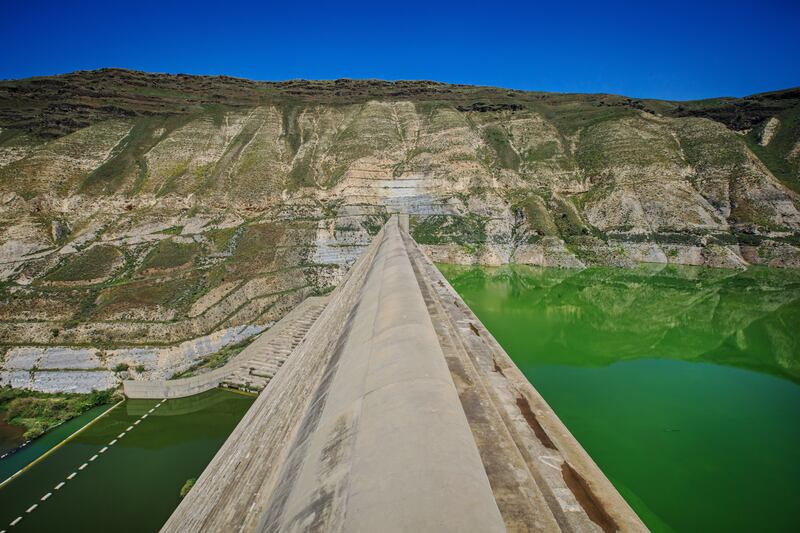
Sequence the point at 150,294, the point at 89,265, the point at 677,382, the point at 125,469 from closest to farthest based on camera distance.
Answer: the point at 125,469
the point at 677,382
the point at 150,294
the point at 89,265

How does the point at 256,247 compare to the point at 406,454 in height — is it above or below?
above

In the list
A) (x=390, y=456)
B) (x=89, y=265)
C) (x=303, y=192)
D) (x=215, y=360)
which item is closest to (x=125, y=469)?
(x=215, y=360)

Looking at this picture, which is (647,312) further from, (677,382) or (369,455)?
(369,455)

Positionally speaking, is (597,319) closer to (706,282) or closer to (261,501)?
(706,282)

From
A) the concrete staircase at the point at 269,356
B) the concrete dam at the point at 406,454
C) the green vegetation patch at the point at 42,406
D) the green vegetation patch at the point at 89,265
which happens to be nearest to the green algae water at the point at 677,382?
the concrete dam at the point at 406,454

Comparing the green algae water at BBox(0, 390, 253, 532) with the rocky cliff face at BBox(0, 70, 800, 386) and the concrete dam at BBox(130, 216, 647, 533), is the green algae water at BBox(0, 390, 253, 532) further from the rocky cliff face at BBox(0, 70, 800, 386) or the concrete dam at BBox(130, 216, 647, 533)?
the rocky cliff face at BBox(0, 70, 800, 386)

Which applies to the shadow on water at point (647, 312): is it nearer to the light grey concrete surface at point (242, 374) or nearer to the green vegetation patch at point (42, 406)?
the light grey concrete surface at point (242, 374)

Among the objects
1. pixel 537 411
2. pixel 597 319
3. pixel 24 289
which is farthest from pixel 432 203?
pixel 537 411
